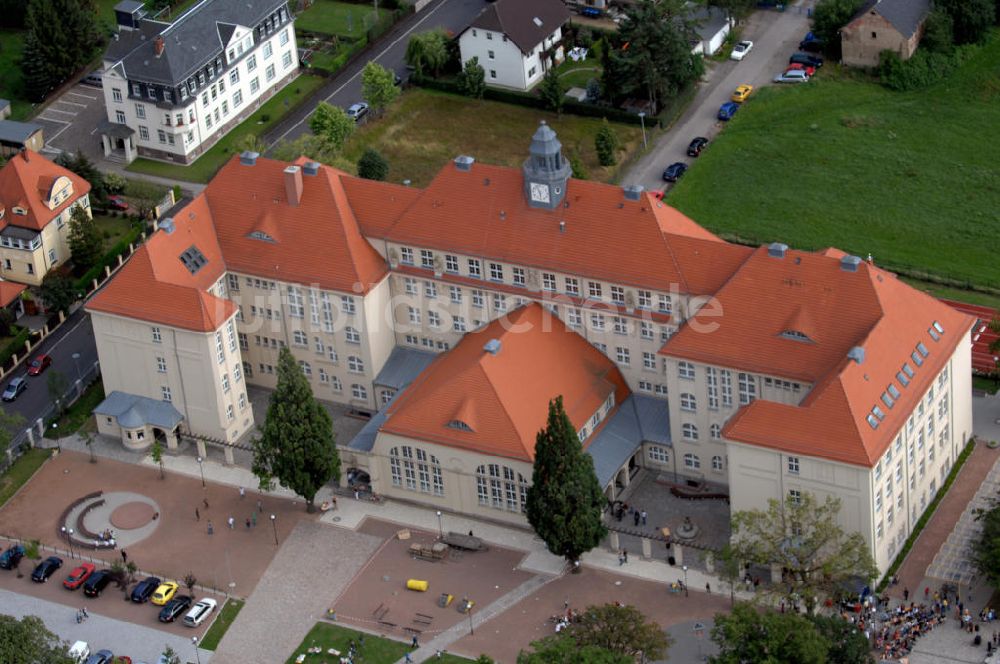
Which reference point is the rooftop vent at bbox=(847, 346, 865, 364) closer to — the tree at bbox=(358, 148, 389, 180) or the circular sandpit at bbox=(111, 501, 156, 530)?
the circular sandpit at bbox=(111, 501, 156, 530)

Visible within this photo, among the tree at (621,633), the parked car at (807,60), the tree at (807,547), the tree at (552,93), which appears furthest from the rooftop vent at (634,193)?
the parked car at (807,60)

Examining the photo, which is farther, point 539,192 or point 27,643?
point 539,192

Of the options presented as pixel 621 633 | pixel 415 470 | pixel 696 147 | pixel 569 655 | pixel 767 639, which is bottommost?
pixel 696 147

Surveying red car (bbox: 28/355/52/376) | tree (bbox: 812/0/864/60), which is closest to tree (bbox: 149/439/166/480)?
red car (bbox: 28/355/52/376)

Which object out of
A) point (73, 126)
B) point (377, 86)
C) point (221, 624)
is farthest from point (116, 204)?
point (221, 624)

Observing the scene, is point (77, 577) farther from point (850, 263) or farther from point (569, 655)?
point (850, 263)

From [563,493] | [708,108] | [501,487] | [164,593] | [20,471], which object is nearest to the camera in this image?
[563,493]
